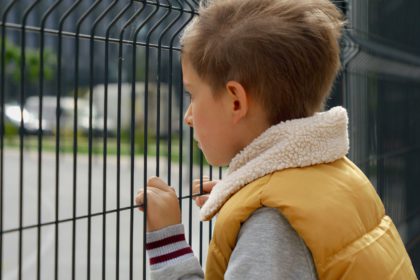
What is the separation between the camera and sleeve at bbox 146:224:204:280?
73.7 inches

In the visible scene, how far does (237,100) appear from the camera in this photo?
185 cm

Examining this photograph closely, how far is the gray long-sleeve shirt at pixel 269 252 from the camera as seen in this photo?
5.59 ft

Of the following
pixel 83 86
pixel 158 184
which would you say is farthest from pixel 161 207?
pixel 83 86

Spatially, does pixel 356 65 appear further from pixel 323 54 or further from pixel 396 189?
pixel 323 54

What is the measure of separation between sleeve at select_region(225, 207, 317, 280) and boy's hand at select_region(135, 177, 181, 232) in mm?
280

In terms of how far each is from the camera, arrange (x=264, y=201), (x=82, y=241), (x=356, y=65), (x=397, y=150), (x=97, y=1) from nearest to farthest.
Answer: (x=264, y=201) → (x=97, y=1) → (x=356, y=65) → (x=397, y=150) → (x=82, y=241)

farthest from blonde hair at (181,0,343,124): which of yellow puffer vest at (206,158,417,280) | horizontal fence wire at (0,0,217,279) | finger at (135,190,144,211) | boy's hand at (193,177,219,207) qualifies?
boy's hand at (193,177,219,207)

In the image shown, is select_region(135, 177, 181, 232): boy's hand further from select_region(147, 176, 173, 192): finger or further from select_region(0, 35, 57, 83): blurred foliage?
select_region(0, 35, 57, 83): blurred foliage

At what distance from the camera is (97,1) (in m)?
2.04

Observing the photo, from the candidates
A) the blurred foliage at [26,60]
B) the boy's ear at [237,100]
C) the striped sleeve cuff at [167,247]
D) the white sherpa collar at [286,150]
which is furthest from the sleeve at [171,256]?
the blurred foliage at [26,60]

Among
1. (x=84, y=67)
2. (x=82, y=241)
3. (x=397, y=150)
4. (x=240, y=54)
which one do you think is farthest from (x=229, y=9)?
(x=82, y=241)

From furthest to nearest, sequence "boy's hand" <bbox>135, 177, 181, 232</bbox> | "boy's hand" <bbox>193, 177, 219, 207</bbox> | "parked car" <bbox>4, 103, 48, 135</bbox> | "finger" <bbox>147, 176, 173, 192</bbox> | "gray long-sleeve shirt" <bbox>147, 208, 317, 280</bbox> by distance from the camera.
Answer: "boy's hand" <bbox>193, 177, 219, 207</bbox>
"finger" <bbox>147, 176, 173, 192</bbox>
"boy's hand" <bbox>135, 177, 181, 232</bbox>
"parked car" <bbox>4, 103, 48, 135</bbox>
"gray long-sleeve shirt" <bbox>147, 208, 317, 280</bbox>

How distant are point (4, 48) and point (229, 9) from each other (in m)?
0.52

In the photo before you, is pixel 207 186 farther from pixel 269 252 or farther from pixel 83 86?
pixel 269 252
